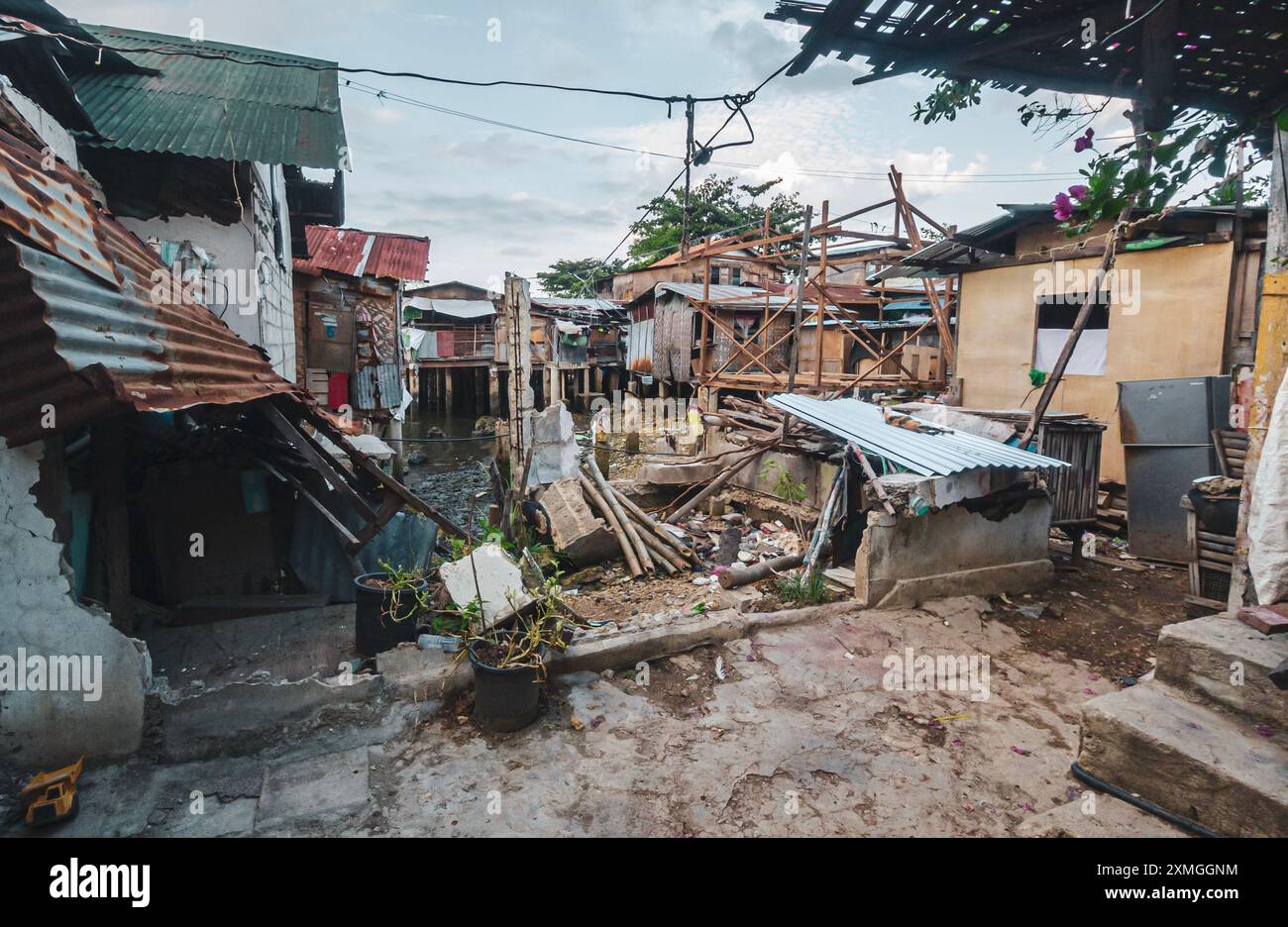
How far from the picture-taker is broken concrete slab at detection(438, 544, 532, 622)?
4.66 meters

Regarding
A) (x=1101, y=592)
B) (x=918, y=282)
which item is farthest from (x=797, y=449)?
(x=918, y=282)

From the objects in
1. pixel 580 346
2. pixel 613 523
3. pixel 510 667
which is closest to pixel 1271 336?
pixel 510 667

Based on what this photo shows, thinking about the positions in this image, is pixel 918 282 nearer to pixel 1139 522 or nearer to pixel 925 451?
pixel 1139 522

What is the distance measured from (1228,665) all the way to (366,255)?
647 inches

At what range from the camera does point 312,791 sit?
12.4ft

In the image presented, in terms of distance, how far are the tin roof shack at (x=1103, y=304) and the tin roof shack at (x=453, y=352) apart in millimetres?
22417

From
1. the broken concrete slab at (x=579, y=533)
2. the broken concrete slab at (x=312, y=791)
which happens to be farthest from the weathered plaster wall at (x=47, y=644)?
the broken concrete slab at (x=579, y=533)

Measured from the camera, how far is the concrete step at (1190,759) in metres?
2.80

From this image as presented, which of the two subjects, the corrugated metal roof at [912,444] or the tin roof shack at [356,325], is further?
the tin roof shack at [356,325]

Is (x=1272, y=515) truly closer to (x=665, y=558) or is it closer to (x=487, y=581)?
(x=487, y=581)

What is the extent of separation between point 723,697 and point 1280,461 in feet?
12.1

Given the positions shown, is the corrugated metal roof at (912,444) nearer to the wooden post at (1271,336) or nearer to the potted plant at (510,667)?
the wooden post at (1271,336)

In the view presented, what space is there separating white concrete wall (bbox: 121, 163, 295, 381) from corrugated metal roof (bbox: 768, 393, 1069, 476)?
6.96m

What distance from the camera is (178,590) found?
633cm
